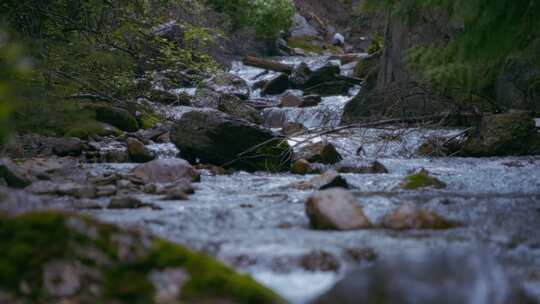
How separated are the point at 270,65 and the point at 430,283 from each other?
1868 cm

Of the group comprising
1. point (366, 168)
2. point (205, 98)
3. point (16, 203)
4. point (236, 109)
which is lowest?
point (366, 168)

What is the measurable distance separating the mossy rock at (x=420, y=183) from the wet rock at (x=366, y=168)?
123cm

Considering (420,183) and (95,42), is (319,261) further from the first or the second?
(95,42)

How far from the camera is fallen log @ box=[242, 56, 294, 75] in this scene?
65.4ft

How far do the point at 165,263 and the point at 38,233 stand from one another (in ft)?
1.63

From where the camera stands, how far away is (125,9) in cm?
890

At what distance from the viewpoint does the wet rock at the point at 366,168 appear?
7777mm

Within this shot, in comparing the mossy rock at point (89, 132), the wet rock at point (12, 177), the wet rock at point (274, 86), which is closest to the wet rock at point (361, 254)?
the wet rock at point (12, 177)

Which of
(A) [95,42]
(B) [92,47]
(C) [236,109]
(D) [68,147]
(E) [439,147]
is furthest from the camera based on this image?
(C) [236,109]

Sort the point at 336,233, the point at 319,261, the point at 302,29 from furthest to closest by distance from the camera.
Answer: the point at 302,29
the point at 336,233
the point at 319,261

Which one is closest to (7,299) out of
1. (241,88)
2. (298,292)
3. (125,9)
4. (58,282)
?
(58,282)

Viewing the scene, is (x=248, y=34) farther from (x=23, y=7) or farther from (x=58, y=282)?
(x=58, y=282)

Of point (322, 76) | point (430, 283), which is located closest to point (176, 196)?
point (430, 283)

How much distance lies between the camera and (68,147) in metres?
8.90
